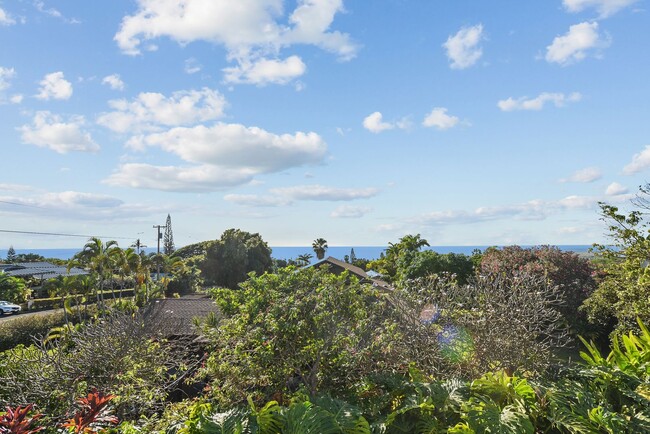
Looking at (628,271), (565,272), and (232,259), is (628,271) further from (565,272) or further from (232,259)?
(232,259)

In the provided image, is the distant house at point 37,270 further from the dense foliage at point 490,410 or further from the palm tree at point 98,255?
the dense foliage at point 490,410

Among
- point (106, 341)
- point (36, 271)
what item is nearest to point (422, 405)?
point (106, 341)

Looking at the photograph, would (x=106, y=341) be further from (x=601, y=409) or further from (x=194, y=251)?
(x=194, y=251)

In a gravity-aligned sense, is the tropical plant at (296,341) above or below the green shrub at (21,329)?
above

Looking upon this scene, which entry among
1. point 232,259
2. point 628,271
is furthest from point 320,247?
point 628,271

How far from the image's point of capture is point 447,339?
8.31 m

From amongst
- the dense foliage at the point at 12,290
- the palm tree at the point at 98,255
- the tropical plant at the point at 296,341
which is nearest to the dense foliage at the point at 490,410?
the tropical plant at the point at 296,341

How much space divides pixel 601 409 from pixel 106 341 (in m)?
A: 8.33

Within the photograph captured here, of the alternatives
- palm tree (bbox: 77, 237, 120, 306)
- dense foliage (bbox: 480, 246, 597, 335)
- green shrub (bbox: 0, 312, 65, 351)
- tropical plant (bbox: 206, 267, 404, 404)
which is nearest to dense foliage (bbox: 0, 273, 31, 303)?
palm tree (bbox: 77, 237, 120, 306)

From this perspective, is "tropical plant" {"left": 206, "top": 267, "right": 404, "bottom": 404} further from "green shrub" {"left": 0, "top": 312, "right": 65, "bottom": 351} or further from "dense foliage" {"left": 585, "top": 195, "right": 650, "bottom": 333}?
"green shrub" {"left": 0, "top": 312, "right": 65, "bottom": 351}

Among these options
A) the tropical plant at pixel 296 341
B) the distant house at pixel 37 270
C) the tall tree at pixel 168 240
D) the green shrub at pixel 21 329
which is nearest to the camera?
the tropical plant at pixel 296 341

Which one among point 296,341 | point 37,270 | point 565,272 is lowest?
point 296,341

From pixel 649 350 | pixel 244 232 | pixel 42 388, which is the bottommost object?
pixel 42 388

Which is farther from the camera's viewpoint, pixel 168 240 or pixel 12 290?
pixel 168 240
